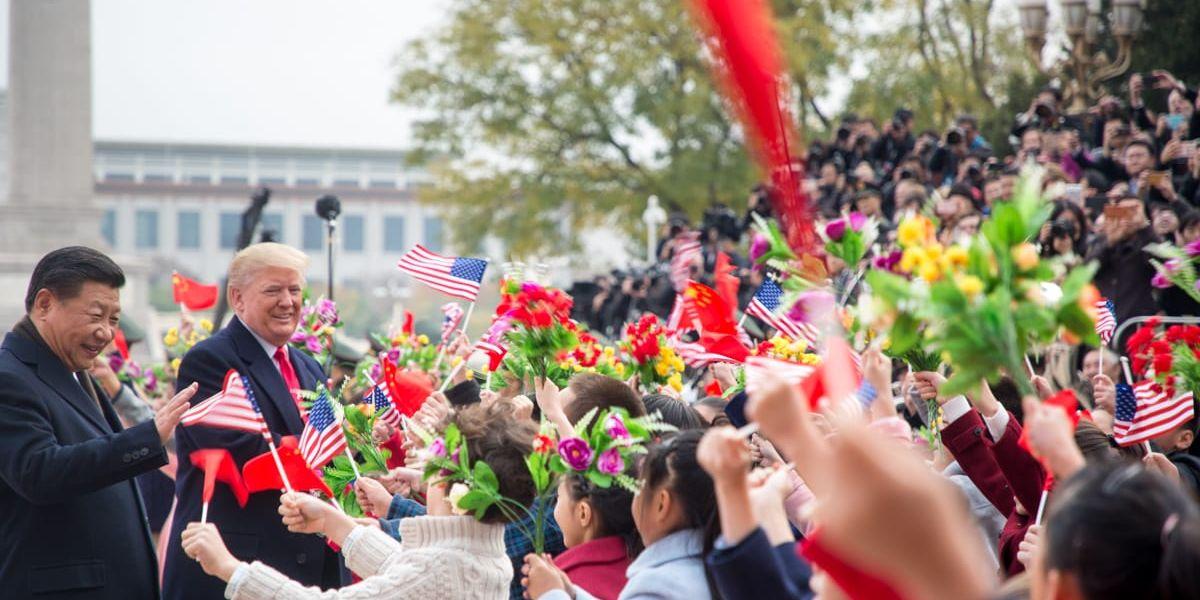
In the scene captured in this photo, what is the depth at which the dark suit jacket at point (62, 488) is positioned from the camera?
430cm

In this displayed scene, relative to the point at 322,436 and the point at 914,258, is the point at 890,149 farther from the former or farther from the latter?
the point at 914,258

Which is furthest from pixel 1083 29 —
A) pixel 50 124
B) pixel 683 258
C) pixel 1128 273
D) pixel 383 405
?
pixel 50 124

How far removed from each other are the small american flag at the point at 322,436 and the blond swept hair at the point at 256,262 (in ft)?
2.56

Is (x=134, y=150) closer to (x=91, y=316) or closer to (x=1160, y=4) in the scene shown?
(x=1160, y=4)

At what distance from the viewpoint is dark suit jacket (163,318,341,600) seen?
504 centimetres

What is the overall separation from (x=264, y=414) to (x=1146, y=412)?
289cm

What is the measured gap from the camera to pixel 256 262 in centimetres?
540

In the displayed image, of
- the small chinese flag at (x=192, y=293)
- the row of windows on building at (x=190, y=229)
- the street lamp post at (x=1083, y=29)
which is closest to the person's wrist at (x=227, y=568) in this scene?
the small chinese flag at (x=192, y=293)

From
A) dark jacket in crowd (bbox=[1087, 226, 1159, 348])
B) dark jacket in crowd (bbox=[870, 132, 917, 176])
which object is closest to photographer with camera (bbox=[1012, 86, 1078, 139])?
dark jacket in crowd (bbox=[870, 132, 917, 176])

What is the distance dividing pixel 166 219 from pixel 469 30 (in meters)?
51.8

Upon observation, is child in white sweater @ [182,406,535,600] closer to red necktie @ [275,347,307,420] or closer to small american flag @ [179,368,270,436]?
small american flag @ [179,368,270,436]

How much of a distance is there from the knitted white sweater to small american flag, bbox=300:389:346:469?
2.94 feet

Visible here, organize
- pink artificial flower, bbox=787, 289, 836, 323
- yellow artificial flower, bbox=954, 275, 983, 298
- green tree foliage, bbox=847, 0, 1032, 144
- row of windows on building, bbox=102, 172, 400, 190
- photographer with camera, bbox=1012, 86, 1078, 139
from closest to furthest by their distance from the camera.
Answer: yellow artificial flower, bbox=954, 275, 983, 298 → pink artificial flower, bbox=787, 289, 836, 323 → photographer with camera, bbox=1012, 86, 1078, 139 → green tree foliage, bbox=847, 0, 1032, 144 → row of windows on building, bbox=102, 172, 400, 190

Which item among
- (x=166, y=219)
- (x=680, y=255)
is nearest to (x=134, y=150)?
(x=166, y=219)
